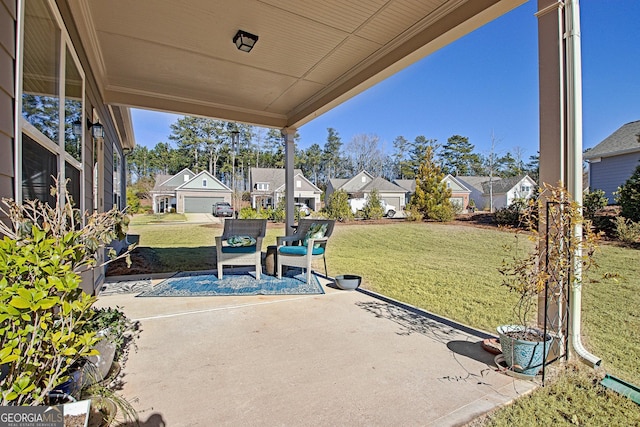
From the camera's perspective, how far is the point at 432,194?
1548 centimetres

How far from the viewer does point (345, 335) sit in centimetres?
289

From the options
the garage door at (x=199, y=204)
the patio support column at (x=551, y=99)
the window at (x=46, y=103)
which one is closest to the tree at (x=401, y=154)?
the garage door at (x=199, y=204)

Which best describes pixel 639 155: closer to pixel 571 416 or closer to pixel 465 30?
pixel 465 30

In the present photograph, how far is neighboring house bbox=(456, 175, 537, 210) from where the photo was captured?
24.4 metres

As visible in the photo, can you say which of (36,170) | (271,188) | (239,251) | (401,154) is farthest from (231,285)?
(401,154)

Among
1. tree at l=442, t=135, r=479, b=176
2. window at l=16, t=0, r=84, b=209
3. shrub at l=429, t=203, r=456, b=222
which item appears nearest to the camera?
window at l=16, t=0, r=84, b=209

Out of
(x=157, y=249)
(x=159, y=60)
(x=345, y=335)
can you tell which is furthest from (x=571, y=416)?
(x=157, y=249)

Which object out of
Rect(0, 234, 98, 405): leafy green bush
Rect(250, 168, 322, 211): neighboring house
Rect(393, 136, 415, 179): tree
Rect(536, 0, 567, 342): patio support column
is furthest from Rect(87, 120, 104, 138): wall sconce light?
Rect(393, 136, 415, 179): tree

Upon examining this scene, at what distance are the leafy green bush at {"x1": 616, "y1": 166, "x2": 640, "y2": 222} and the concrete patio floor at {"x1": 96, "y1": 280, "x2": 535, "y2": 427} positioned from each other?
316 inches

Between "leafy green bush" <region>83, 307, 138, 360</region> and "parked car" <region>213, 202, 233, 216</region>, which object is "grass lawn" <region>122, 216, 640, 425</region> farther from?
"parked car" <region>213, 202, 233, 216</region>

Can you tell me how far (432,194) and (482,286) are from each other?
36.0 feet

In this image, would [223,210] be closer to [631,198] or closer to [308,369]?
[631,198]

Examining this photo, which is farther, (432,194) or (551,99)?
(432,194)

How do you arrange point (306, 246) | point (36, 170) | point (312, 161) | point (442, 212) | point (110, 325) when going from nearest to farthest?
point (36, 170) → point (110, 325) → point (306, 246) → point (442, 212) → point (312, 161)
